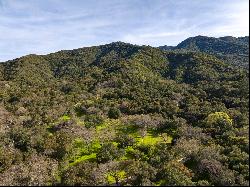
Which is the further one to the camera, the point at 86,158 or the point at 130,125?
the point at 130,125

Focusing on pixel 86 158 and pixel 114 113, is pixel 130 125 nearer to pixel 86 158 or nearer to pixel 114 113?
pixel 114 113

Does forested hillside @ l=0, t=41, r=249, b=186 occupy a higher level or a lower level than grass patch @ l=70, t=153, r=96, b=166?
higher

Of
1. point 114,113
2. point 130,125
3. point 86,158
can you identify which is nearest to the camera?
point 86,158

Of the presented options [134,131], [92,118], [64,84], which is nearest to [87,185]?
[134,131]

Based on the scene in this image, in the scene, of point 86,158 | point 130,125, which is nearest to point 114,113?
point 130,125

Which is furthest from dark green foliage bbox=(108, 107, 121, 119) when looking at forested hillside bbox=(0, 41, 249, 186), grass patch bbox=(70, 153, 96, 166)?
grass patch bbox=(70, 153, 96, 166)

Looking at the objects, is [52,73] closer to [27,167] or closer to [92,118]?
[92,118]

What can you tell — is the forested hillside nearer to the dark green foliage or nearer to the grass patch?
the grass patch

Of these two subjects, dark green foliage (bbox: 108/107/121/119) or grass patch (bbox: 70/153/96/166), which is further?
dark green foliage (bbox: 108/107/121/119)

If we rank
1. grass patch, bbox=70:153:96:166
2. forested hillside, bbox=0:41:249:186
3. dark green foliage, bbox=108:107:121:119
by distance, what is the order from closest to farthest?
forested hillside, bbox=0:41:249:186 → grass patch, bbox=70:153:96:166 → dark green foliage, bbox=108:107:121:119
